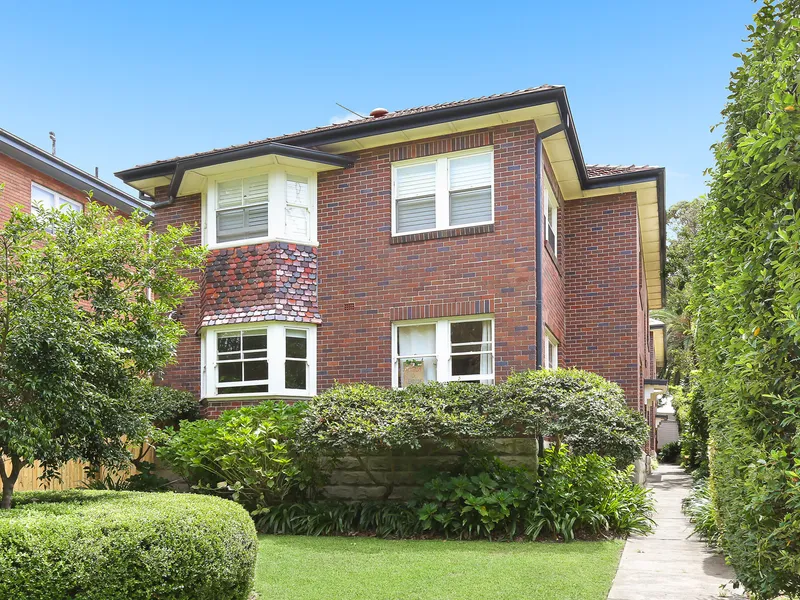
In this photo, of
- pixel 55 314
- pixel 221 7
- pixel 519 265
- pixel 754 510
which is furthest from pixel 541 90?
pixel 754 510

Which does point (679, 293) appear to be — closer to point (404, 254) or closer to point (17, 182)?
point (404, 254)

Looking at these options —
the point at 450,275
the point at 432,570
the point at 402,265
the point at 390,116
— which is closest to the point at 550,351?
the point at 450,275

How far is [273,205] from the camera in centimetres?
1341

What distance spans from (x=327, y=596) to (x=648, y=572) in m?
3.40

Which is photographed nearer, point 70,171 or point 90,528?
point 90,528

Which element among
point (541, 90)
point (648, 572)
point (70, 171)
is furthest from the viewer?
point (70, 171)

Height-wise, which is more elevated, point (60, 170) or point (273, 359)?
point (60, 170)

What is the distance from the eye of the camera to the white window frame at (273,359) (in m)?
13.0

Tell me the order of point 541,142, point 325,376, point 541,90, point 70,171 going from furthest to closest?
point 70,171 → point 325,376 → point 541,142 → point 541,90

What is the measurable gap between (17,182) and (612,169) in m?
14.0

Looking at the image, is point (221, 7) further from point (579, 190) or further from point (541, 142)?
point (579, 190)

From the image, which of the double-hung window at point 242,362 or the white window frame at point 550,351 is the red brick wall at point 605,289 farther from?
the double-hung window at point 242,362

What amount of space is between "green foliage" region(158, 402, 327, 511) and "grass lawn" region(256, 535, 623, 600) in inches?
48.3

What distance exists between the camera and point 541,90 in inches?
455
